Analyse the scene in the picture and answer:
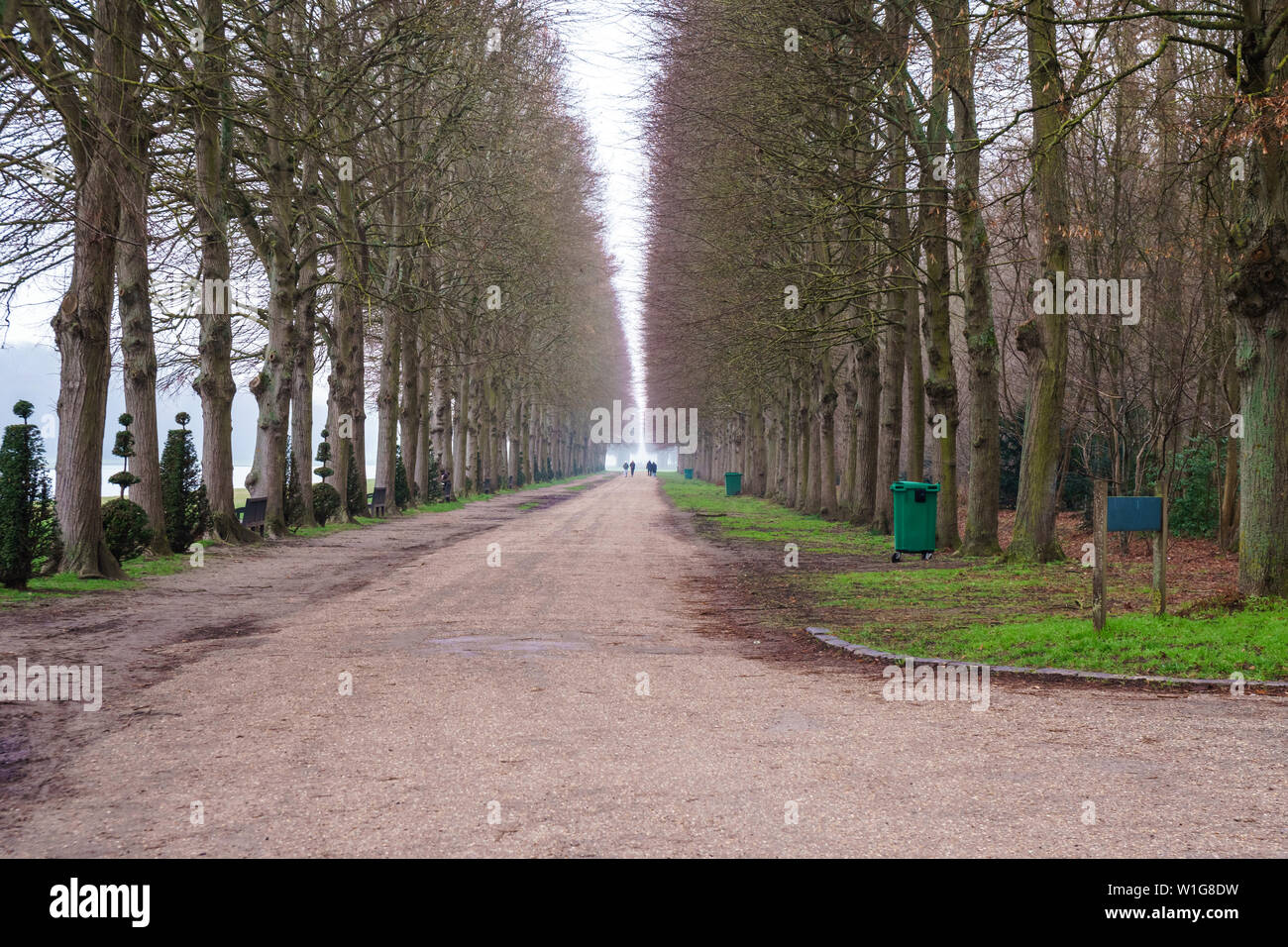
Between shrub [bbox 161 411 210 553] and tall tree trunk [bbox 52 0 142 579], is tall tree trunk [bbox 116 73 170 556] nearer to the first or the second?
shrub [bbox 161 411 210 553]

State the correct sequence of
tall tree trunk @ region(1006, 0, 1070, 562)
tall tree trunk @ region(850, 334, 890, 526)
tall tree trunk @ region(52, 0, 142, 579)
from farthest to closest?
1. tall tree trunk @ region(850, 334, 890, 526)
2. tall tree trunk @ region(1006, 0, 1070, 562)
3. tall tree trunk @ region(52, 0, 142, 579)

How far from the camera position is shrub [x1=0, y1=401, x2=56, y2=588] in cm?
1331

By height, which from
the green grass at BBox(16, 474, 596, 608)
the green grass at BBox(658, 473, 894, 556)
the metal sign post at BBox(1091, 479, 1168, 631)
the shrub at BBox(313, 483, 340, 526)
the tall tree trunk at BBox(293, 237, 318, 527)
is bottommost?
the green grass at BBox(658, 473, 894, 556)

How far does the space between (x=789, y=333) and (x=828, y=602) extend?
9099mm

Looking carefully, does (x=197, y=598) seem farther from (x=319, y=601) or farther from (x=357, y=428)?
(x=357, y=428)

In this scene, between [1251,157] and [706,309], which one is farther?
[706,309]

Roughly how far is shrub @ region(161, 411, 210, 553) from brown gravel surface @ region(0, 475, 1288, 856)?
25.6 feet

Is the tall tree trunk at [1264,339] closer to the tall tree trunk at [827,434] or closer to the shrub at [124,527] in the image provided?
the shrub at [124,527]

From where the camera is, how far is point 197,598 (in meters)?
13.9

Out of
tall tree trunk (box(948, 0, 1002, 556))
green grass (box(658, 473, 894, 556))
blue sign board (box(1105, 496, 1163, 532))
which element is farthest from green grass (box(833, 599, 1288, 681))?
green grass (box(658, 473, 894, 556))

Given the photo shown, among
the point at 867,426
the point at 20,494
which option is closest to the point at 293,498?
the point at 20,494

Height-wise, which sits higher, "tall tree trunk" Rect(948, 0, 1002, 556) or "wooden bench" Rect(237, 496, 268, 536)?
"tall tree trunk" Rect(948, 0, 1002, 556)

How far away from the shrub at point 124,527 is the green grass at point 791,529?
12.2 m
